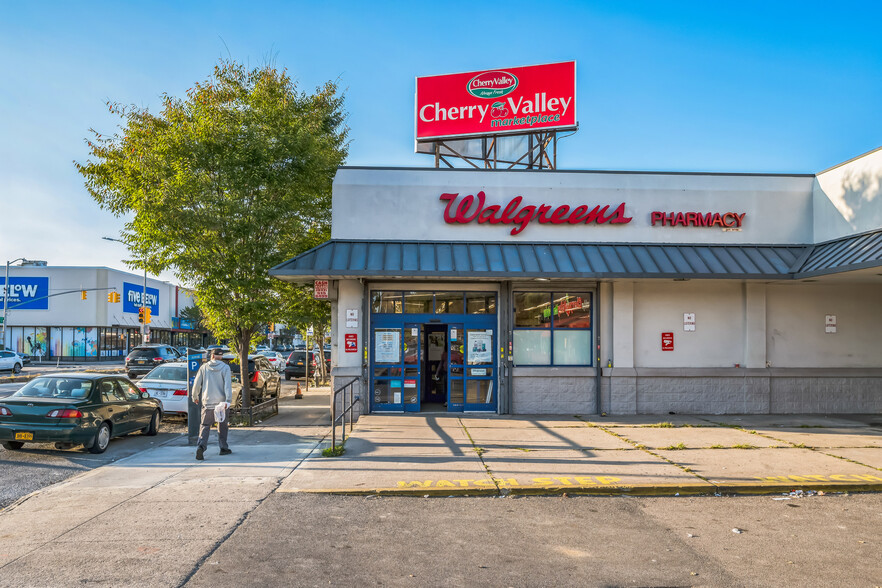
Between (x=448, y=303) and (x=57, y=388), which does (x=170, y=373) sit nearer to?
(x=57, y=388)

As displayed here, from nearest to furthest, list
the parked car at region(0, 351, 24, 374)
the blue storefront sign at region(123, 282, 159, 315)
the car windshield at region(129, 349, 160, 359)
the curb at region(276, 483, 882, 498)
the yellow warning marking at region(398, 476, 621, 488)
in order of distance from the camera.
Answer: the curb at region(276, 483, 882, 498) → the yellow warning marking at region(398, 476, 621, 488) → the car windshield at region(129, 349, 160, 359) → the parked car at region(0, 351, 24, 374) → the blue storefront sign at region(123, 282, 159, 315)

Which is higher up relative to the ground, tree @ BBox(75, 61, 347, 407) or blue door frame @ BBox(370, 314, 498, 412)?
tree @ BBox(75, 61, 347, 407)

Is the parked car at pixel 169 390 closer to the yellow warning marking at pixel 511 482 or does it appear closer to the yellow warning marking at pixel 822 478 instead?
the yellow warning marking at pixel 511 482

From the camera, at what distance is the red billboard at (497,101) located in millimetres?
18094

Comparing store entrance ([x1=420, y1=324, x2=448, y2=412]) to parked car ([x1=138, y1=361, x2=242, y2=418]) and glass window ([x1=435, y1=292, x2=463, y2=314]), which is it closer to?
glass window ([x1=435, y1=292, x2=463, y2=314])

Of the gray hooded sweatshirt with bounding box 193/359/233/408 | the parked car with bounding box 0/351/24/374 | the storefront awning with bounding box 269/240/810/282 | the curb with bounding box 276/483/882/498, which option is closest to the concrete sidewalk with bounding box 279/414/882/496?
the curb with bounding box 276/483/882/498

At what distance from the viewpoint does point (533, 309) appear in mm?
15875

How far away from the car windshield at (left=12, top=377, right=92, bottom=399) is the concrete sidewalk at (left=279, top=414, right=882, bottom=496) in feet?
15.3

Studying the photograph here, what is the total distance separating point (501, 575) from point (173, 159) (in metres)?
13.1

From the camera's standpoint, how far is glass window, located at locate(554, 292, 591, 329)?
52.0 feet

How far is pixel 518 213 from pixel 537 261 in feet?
4.83

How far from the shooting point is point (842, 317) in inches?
632

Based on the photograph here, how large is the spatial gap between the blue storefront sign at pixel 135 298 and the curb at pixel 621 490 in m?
54.3

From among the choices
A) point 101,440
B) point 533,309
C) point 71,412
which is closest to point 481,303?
→ point 533,309
